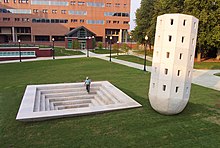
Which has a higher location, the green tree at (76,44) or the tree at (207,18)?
the tree at (207,18)

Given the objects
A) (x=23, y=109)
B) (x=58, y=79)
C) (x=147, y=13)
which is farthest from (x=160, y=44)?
(x=147, y=13)

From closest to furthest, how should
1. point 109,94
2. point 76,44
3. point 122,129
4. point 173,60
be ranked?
point 122,129, point 173,60, point 109,94, point 76,44

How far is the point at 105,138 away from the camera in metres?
7.76

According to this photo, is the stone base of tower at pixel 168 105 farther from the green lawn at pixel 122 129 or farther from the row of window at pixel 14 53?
the row of window at pixel 14 53

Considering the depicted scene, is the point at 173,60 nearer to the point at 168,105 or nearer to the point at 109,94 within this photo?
the point at 168,105

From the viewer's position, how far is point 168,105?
9367 mm

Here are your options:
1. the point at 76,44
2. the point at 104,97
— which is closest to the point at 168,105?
the point at 104,97

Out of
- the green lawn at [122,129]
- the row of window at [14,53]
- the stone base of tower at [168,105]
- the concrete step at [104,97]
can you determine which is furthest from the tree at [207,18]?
the row of window at [14,53]

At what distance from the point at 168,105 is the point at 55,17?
6190 centimetres

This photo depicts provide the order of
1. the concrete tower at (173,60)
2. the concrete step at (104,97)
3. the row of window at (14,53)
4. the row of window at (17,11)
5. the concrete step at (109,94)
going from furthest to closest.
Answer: the row of window at (17,11) < the row of window at (14,53) < the concrete step at (104,97) < the concrete step at (109,94) < the concrete tower at (173,60)

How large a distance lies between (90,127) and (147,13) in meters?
41.3

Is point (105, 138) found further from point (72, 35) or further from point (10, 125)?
point (72, 35)

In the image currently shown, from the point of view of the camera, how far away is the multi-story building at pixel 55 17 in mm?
62969

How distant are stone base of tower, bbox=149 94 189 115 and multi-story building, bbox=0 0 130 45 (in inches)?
2360
